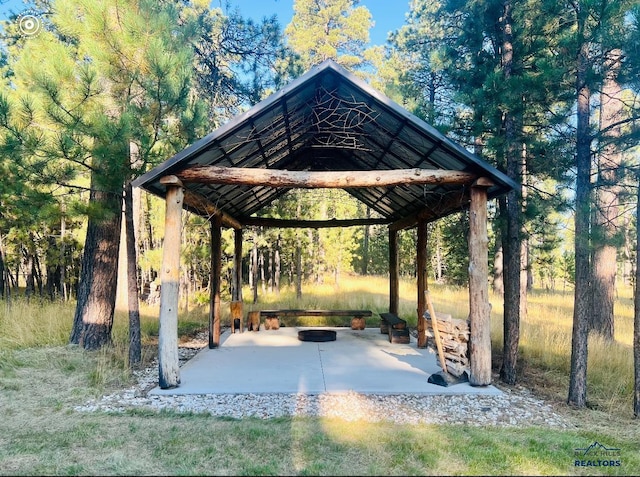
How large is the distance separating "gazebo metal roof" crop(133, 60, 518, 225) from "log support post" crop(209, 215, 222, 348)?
58 cm

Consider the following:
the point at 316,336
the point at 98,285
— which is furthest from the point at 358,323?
the point at 98,285

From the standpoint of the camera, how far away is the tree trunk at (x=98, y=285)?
24.4 feet

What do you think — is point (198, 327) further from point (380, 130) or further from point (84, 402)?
point (380, 130)

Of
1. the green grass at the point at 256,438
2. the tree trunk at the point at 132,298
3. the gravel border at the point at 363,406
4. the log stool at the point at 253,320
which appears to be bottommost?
the gravel border at the point at 363,406

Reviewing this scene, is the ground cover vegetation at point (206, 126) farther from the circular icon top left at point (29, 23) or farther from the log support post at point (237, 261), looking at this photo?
the log support post at point (237, 261)

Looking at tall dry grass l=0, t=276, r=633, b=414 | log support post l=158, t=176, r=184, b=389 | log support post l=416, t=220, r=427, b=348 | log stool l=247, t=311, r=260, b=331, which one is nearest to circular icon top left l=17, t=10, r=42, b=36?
tall dry grass l=0, t=276, r=633, b=414

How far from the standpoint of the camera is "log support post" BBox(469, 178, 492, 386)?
19.0 feet

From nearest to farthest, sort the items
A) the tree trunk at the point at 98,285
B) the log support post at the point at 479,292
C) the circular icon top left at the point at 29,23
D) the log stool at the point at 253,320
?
the log support post at the point at 479,292 < the tree trunk at the point at 98,285 < the circular icon top left at the point at 29,23 < the log stool at the point at 253,320

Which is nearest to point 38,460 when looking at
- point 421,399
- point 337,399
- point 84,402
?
point 84,402

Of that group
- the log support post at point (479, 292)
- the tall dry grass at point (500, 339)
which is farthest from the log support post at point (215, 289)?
the log support post at point (479, 292)

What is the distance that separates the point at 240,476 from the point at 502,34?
24.4 ft

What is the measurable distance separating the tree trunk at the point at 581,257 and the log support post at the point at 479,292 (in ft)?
3.43

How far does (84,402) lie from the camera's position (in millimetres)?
5137

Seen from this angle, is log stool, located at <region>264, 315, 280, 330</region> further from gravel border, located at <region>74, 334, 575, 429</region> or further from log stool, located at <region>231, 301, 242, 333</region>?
gravel border, located at <region>74, 334, 575, 429</region>
